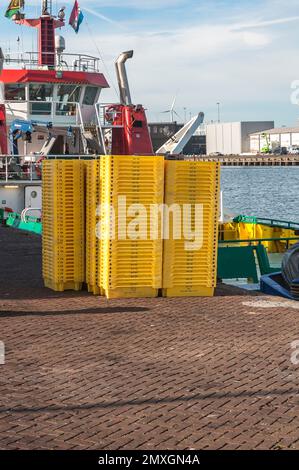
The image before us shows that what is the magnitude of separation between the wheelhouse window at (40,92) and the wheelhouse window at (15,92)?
0.29 m

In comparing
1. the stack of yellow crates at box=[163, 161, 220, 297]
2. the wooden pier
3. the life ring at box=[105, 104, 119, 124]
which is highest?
the wooden pier

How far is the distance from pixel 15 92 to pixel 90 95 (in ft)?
9.12

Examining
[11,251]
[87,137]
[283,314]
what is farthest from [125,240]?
[87,137]

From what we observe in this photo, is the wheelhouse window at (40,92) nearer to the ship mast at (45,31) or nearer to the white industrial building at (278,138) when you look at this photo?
the ship mast at (45,31)

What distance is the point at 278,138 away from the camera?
582ft

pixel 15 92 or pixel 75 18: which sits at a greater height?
pixel 75 18

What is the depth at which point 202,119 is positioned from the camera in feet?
111

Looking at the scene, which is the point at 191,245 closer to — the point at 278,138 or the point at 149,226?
the point at 149,226

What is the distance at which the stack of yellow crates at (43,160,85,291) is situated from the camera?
1239 centimetres

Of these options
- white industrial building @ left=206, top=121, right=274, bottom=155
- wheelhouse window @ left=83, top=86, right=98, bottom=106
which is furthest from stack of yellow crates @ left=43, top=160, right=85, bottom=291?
white industrial building @ left=206, top=121, right=274, bottom=155

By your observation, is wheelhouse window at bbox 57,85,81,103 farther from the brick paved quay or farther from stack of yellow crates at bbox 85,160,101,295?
the brick paved quay

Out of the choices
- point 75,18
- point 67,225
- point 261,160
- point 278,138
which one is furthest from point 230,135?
point 67,225

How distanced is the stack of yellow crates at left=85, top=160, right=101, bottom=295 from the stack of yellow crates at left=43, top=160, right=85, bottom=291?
9.2 inches

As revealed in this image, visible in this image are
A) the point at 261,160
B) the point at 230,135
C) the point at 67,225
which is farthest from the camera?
the point at 230,135
